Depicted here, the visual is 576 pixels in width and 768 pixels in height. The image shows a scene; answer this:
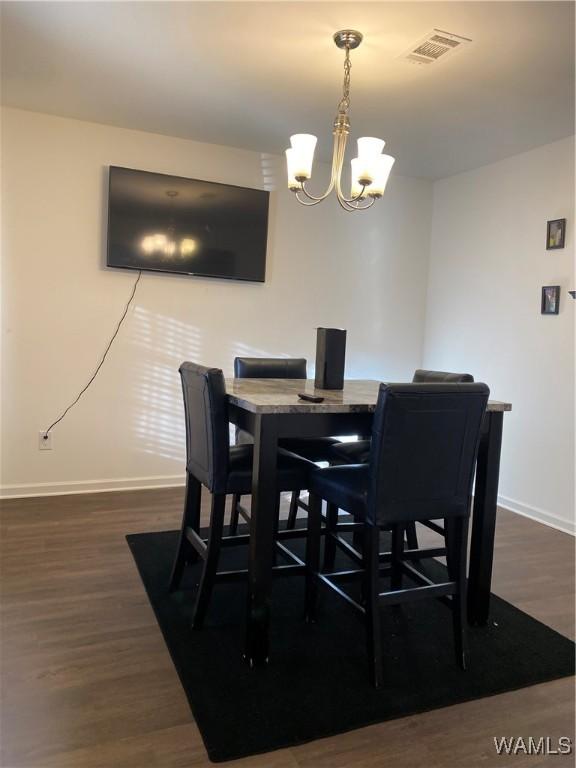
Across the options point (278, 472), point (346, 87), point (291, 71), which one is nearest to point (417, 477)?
point (278, 472)

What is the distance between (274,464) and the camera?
1872mm

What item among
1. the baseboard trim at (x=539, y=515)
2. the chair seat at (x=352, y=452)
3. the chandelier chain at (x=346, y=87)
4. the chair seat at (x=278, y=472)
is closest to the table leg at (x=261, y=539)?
the chair seat at (x=278, y=472)

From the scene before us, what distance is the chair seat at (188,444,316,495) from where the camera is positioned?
7.11ft

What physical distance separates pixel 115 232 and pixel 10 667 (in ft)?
8.89

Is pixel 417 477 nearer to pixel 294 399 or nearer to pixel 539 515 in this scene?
pixel 294 399

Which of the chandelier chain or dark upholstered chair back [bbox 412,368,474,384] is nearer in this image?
the chandelier chain

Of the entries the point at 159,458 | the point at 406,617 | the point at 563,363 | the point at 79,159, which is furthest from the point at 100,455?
the point at 563,363

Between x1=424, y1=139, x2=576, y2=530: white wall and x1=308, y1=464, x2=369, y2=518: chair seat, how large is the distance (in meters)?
2.02

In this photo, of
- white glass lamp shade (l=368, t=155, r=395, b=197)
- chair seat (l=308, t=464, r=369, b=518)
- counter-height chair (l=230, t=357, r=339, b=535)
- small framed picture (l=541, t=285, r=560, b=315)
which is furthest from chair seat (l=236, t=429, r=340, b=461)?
small framed picture (l=541, t=285, r=560, b=315)

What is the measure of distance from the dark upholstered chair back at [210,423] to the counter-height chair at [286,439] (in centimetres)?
61

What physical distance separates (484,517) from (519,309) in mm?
2144

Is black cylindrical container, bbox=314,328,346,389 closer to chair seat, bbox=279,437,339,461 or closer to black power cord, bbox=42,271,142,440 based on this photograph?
chair seat, bbox=279,437,339,461

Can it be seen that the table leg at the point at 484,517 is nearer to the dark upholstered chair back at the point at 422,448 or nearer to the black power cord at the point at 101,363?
the dark upholstered chair back at the point at 422,448

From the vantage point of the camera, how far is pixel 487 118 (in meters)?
3.28
